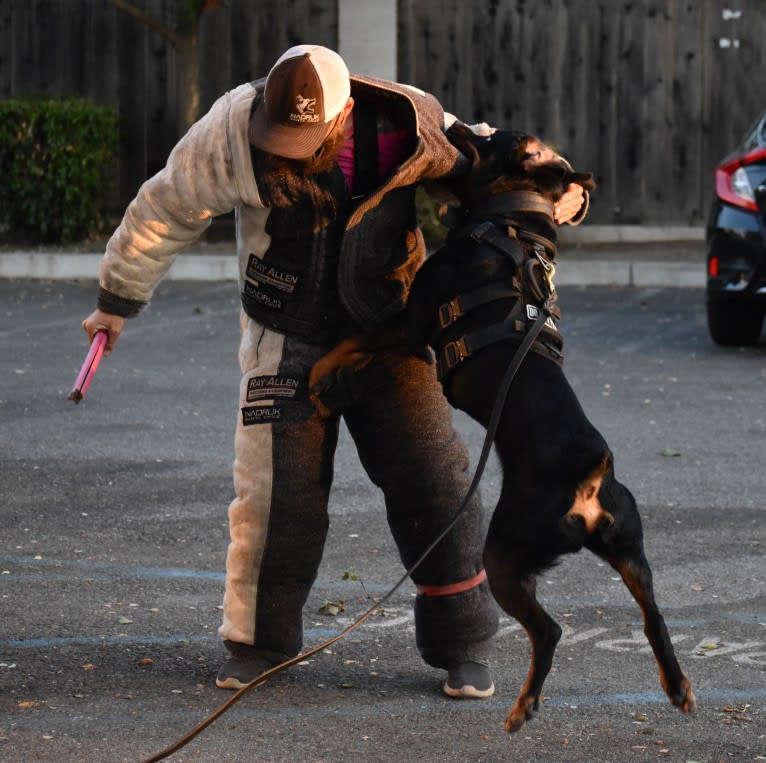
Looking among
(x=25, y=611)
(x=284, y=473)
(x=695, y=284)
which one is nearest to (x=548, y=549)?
(x=284, y=473)

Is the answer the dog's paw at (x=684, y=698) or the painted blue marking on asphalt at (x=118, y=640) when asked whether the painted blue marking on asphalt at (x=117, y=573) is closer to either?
the painted blue marking on asphalt at (x=118, y=640)

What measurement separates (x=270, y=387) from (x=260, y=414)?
0.27ft

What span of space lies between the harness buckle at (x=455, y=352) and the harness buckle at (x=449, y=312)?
62 millimetres

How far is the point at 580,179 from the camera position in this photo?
4457 mm

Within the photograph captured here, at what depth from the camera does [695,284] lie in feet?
46.2

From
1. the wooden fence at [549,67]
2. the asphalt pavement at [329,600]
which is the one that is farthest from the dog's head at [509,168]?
the wooden fence at [549,67]

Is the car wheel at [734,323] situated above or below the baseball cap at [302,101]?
below

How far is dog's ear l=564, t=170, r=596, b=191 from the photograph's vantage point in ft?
14.4

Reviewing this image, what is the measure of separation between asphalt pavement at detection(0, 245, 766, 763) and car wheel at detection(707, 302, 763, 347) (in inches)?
38.8

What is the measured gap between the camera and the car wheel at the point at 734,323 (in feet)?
34.9

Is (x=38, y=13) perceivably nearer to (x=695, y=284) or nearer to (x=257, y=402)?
(x=695, y=284)

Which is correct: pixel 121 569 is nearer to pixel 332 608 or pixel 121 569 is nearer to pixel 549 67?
pixel 332 608

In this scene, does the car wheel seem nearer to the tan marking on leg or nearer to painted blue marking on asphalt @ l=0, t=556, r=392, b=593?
painted blue marking on asphalt @ l=0, t=556, r=392, b=593

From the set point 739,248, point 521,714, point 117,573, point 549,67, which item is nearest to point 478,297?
point 521,714
